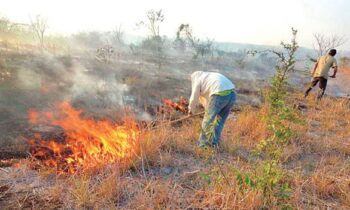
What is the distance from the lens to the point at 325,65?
871 centimetres

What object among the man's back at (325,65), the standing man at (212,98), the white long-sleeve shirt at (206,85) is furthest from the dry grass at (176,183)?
the man's back at (325,65)

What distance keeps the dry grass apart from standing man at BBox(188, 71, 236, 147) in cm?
25

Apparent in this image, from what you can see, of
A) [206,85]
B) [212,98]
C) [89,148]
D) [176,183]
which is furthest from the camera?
[206,85]

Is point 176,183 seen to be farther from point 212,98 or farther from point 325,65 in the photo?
point 325,65

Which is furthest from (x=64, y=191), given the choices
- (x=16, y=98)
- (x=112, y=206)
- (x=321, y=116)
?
(x=321, y=116)

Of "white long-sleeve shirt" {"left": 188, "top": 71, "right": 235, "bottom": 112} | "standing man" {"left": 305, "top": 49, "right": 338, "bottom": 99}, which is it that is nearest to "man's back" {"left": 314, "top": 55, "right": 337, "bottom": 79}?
"standing man" {"left": 305, "top": 49, "right": 338, "bottom": 99}

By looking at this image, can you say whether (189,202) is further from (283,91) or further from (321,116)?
(321,116)

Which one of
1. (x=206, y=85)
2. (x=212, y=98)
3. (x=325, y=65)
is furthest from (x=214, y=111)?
(x=325, y=65)

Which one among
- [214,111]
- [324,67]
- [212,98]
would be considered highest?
[324,67]

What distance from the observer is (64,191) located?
11.3 feet

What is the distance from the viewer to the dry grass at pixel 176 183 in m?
3.23

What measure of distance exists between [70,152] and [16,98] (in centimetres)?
394

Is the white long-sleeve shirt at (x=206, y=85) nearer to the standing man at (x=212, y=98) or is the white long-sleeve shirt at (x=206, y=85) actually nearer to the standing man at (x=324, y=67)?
the standing man at (x=212, y=98)

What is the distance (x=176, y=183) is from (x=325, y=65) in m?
6.63
